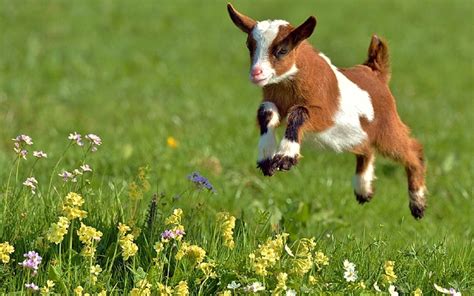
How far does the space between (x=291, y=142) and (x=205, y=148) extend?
4.89 m

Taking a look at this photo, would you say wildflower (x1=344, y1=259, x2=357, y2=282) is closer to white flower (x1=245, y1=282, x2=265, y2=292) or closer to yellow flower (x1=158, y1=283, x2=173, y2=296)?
white flower (x1=245, y1=282, x2=265, y2=292)

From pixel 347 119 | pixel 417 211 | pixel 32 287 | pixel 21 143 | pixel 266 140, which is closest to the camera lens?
pixel 32 287

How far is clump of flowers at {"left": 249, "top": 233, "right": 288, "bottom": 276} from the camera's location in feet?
13.8

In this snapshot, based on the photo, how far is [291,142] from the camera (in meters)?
4.11

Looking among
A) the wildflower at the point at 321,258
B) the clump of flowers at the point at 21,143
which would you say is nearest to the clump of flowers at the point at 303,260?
the wildflower at the point at 321,258

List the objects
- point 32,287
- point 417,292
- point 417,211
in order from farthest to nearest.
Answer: point 417,211 → point 417,292 → point 32,287

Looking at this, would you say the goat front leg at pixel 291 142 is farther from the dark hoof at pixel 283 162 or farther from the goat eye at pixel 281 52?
the goat eye at pixel 281 52

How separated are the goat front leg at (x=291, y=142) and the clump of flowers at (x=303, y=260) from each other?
51 cm

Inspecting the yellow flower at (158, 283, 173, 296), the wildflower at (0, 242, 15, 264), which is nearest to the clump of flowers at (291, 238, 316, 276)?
the yellow flower at (158, 283, 173, 296)

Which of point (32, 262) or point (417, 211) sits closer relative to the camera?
point (32, 262)

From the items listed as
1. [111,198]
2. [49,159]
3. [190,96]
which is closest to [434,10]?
[190,96]

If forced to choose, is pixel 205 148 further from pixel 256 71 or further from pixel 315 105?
pixel 256 71

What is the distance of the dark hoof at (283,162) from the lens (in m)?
4.04

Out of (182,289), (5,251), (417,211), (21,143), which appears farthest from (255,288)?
(21,143)
